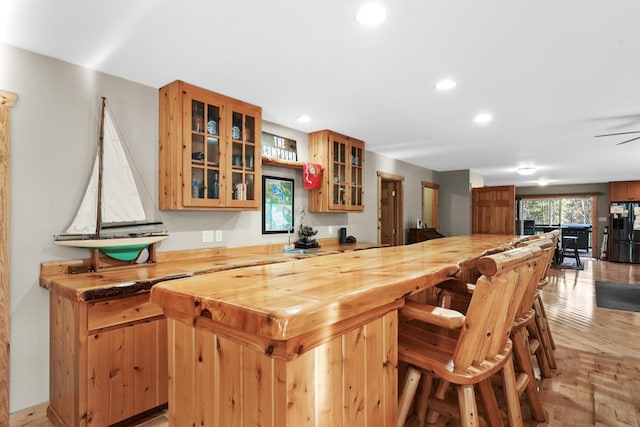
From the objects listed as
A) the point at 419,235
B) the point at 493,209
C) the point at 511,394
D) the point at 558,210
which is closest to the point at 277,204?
the point at 511,394

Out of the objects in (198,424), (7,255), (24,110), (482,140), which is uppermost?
(482,140)

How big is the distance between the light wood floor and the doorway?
102 inches

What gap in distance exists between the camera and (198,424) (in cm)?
99

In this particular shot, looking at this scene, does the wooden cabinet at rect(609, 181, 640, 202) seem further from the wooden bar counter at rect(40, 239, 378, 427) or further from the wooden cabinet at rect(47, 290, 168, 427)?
the wooden cabinet at rect(47, 290, 168, 427)

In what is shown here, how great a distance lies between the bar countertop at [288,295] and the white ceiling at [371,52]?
56.8 inches

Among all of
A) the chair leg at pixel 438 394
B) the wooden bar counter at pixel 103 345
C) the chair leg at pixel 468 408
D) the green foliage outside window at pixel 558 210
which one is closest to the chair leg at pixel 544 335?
the chair leg at pixel 438 394

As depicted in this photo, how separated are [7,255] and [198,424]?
203cm

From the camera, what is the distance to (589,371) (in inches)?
107

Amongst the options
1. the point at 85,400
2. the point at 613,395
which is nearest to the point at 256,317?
the point at 85,400

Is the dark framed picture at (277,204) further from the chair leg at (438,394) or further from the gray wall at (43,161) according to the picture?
the chair leg at (438,394)

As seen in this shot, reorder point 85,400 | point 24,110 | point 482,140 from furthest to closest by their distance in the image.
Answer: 1. point 482,140
2. point 24,110
3. point 85,400

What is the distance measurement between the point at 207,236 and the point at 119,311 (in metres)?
1.31

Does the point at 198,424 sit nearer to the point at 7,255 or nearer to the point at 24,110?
the point at 7,255

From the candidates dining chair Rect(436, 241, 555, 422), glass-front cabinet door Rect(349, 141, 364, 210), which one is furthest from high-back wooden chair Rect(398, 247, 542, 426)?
glass-front cabinet door Rect(349, 141, 364, 210)
